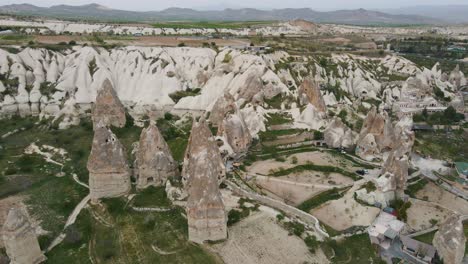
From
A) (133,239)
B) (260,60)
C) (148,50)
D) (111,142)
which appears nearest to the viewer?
(133,239)

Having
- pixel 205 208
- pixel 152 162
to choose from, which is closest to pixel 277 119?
pixel 152 162

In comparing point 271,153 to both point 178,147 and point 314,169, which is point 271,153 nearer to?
point 314,169

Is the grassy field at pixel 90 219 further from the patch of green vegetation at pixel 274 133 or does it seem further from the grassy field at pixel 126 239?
the patch of green vegetation at pixel 274 133

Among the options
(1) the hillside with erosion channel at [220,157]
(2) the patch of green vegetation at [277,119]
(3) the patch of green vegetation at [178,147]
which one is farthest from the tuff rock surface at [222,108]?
(2) the patch of green vegetation at [277,119]

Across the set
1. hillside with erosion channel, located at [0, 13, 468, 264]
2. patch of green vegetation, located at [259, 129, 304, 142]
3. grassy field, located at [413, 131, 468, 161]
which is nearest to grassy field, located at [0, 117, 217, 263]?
hillside with erosion channel, located at [0, 13, 468, 264]

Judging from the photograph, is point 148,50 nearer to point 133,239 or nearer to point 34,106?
point 34,106

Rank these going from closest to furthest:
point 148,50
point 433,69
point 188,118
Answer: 1. point 188,118
2. point 148,50
3. point 433,69

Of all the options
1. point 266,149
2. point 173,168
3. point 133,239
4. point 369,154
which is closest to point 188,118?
point 266,149
